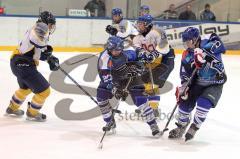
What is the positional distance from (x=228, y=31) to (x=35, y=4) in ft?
14.1

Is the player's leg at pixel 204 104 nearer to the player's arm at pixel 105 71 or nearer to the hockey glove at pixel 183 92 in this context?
the hockey glove at pixel 183 92

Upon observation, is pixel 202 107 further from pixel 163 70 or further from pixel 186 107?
pixel 163 70

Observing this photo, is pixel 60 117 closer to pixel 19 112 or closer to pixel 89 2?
pixel 19 112

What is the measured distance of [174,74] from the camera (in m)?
8.05

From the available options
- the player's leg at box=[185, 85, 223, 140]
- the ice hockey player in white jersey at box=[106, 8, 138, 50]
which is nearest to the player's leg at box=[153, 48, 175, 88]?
the ice hockey player in white jersey at box=[106, 8, 138, 50]

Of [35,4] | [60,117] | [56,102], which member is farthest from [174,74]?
[35,4]

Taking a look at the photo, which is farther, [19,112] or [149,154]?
[19,112]

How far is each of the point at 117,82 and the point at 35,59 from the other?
876mm

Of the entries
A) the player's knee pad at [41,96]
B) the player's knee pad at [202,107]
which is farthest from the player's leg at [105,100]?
the player's knee pad at [202,107]

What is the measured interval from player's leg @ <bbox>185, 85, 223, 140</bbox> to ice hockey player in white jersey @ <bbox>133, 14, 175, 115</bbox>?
870 mm

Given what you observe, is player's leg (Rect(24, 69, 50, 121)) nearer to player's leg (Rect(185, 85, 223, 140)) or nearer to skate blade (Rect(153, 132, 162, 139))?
skate blade (Rect(153, 132, 162, 139))

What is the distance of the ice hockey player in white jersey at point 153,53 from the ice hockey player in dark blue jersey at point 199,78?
683 millimetres

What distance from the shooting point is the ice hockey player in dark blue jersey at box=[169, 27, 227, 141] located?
4.11 m

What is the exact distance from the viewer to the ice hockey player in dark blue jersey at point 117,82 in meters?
4.17
